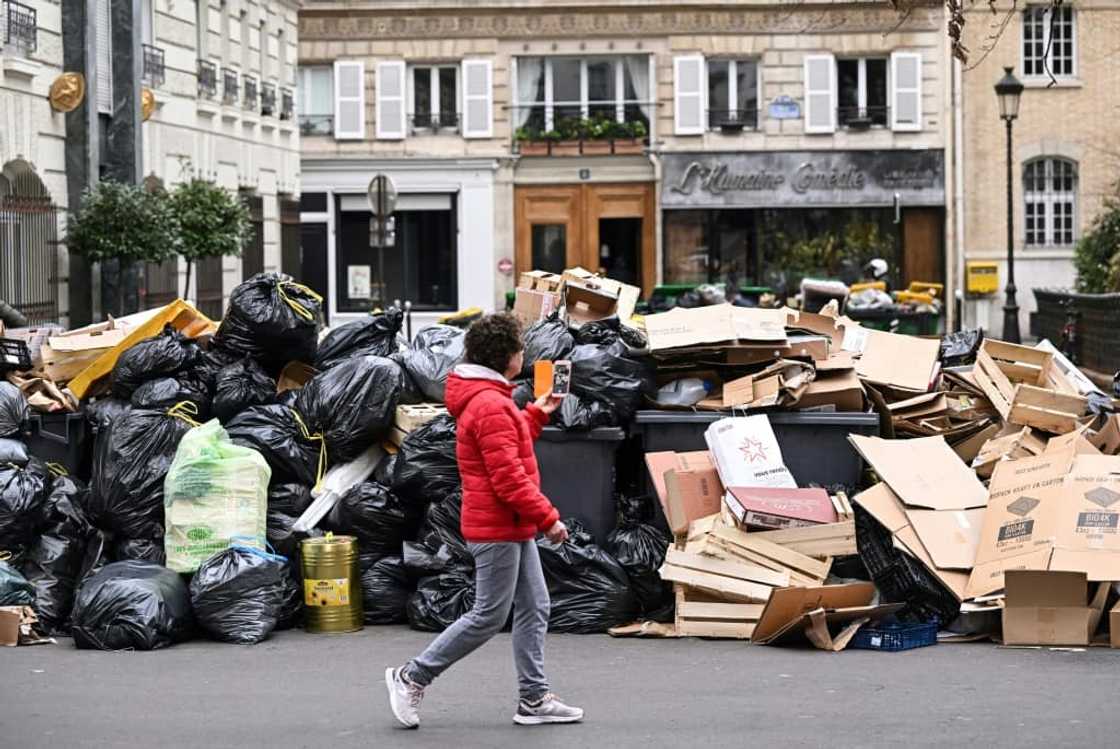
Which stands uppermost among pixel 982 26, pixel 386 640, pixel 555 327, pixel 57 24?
pixel 982 26

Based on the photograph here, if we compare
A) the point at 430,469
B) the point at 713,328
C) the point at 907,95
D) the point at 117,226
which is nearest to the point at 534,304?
the point at 713,328

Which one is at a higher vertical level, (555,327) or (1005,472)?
(555,327)

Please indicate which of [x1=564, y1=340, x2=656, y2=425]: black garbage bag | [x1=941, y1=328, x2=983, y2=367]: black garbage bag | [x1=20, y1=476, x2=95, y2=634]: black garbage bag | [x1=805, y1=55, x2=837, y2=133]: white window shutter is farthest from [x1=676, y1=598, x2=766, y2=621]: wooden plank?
[x1=805, y1=55, x2=837, y2=133]: white window shutter

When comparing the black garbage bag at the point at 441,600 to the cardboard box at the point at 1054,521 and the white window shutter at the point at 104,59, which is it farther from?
the white window shutter at the point at 104,59

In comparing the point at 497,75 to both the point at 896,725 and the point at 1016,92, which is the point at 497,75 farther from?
the point at 896,725

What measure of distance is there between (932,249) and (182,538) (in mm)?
32460

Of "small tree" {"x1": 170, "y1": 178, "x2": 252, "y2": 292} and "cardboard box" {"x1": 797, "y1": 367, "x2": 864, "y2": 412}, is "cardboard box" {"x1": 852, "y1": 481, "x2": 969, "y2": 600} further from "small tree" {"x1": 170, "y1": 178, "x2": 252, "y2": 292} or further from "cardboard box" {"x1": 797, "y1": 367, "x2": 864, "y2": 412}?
"small tree" {"x1": 170, "y1": 178, "x2": 252, "y2": 292}

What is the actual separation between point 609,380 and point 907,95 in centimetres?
3212

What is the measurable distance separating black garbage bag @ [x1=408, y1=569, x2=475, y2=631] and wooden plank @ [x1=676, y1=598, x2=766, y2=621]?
1.05 metres

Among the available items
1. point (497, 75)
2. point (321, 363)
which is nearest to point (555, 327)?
point (321, 363)

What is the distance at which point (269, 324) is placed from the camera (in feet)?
34.0

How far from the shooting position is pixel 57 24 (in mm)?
18906

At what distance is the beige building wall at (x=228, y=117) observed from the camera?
75.4 ft

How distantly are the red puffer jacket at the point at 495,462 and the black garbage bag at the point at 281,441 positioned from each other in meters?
3.03
